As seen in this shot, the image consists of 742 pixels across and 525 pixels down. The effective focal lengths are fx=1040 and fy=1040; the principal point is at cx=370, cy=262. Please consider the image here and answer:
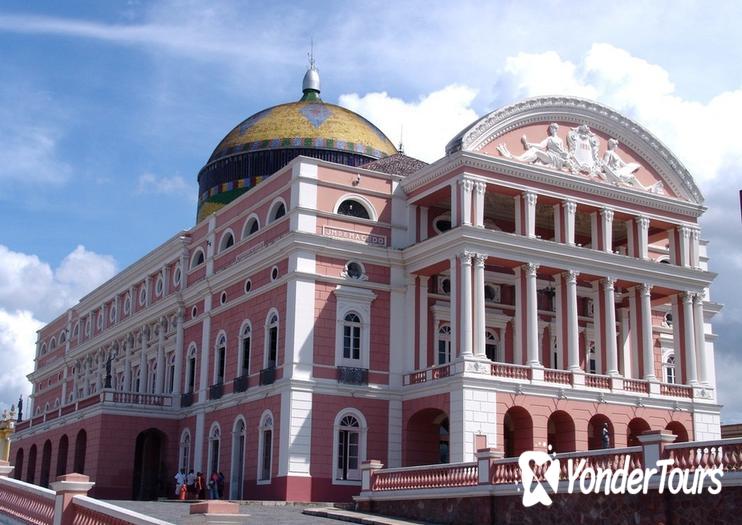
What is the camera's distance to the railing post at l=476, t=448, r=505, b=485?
22609 mm

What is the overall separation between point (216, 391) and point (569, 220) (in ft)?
45.1

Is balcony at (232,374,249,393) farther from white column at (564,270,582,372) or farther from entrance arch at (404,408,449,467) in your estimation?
white column at (564,270,582,372)

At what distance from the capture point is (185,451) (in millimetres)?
38906

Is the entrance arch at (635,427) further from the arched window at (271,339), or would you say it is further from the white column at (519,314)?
the arched window at (271,339)

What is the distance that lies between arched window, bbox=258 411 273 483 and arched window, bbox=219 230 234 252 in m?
8.07

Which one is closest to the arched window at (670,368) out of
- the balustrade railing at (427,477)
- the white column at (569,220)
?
the white column at (569,220)

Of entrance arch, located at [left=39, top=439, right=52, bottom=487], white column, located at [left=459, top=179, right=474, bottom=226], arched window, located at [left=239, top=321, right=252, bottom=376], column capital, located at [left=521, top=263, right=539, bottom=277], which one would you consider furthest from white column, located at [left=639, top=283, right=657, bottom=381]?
entrance arch, located at [left=39, top=439, right=52, bottom=487]

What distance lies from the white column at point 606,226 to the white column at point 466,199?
512 cm

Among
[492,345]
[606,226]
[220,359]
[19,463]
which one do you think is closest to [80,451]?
[220,359]

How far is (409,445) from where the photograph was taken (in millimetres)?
32938

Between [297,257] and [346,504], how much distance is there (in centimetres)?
785

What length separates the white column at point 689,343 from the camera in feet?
114

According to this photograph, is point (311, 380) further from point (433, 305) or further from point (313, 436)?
point (433, 305)

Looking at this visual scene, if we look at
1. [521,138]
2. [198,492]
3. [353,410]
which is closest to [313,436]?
[353,410]
